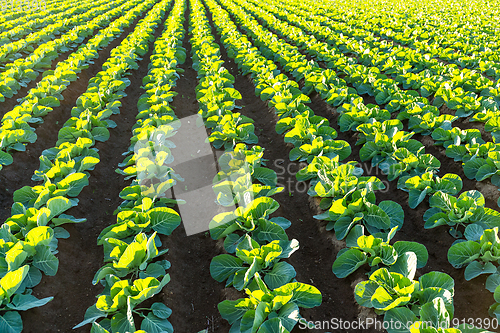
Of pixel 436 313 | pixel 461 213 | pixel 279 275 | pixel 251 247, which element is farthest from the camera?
pixel 461 213

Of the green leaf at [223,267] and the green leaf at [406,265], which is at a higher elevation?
the green leaf at [406,265]

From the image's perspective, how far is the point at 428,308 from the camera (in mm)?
2650

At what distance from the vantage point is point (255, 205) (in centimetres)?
395

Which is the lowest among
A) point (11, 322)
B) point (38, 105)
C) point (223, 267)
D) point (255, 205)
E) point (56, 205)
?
point (223, 267)

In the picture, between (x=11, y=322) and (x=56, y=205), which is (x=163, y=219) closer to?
(x=56, y=205)

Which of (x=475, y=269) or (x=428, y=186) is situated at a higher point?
(x=428, y=186)

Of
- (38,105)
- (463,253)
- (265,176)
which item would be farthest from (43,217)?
(463,253)

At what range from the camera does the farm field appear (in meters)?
3.14

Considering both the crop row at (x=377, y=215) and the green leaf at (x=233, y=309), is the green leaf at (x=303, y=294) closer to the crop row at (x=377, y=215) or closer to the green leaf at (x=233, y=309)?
the green leaf at (x=233, y=309)

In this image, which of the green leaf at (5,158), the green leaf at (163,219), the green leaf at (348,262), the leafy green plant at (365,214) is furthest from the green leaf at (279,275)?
the green leaf at (5,158)

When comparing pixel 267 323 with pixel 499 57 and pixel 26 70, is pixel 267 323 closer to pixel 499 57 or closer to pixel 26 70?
pixel 26 70

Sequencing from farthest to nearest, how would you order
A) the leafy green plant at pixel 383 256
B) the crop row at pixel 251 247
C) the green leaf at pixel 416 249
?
1. the green leaf at pixel 416 249
2. the leafy green plant at pixel 383 256
3. the crop row at pixel 251 247

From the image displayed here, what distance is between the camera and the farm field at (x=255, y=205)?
314 centimetres

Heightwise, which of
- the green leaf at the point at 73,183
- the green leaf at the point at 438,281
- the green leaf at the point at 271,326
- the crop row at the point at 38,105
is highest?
the crop row at the point at 38,105
